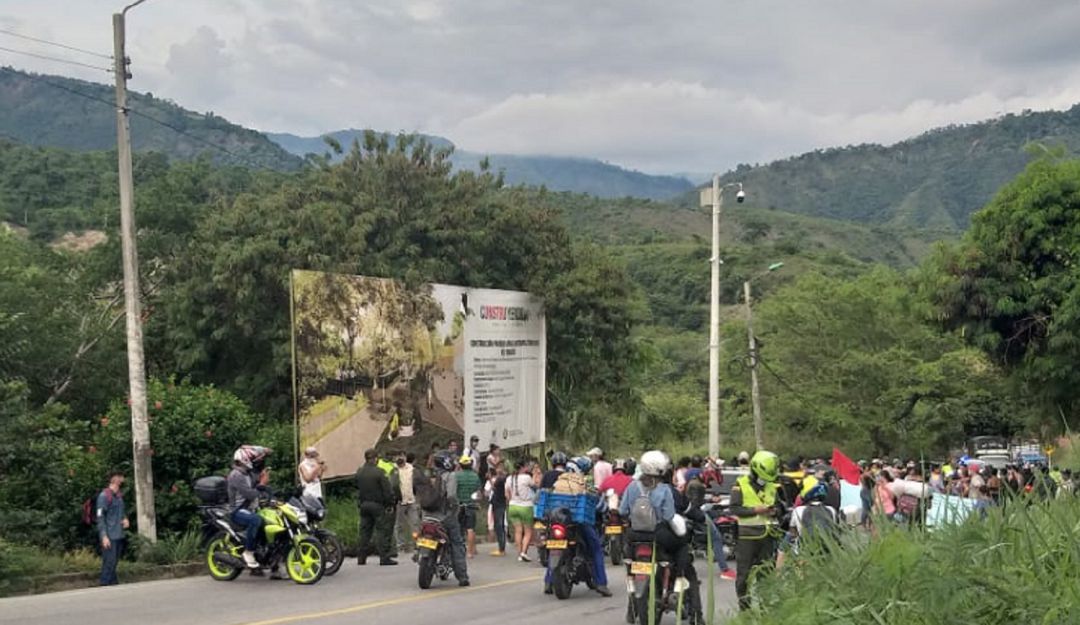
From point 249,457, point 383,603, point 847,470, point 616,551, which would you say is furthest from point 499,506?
point 847,470

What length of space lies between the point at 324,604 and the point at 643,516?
13.7ft

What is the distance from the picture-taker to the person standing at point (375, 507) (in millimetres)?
17281

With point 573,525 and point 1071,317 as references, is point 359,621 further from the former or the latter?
point 1071,317

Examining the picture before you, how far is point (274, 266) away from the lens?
24219mm

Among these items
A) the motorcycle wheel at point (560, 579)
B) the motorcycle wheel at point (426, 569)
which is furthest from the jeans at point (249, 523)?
the motorcycle wheel at point (560, 579)

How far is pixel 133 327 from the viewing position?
16344mm

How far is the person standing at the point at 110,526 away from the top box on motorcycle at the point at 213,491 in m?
1.03

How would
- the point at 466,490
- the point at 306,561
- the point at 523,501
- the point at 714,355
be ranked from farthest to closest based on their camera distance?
the point at 714,355 → the point at 523,501 → the point at 466,490 → the point at 306,561

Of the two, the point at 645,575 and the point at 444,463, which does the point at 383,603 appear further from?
the point at 444,463

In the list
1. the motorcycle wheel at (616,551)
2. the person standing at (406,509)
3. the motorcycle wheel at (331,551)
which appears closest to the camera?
the motorcycle wheel at (331,551)

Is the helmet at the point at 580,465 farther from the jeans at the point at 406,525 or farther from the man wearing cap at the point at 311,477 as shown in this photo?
the jeans at the point at 406,525

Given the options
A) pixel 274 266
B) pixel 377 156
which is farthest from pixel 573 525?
pixel 377 156

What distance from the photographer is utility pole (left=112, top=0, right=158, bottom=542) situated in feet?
53.1

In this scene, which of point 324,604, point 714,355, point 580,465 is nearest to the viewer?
point 324,604
